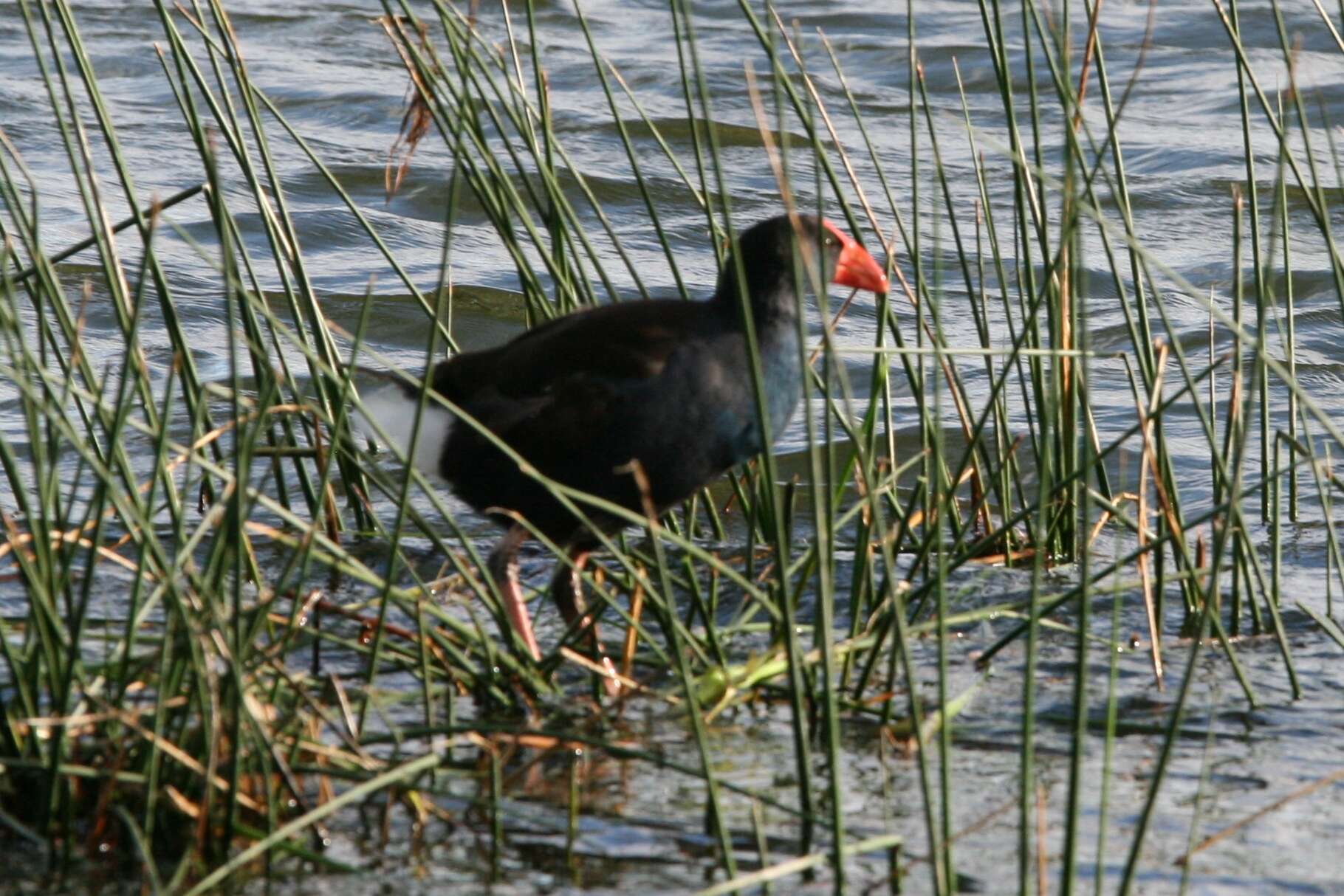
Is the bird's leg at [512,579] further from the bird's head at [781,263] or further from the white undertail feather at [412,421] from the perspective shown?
the bird's head at [781,263]

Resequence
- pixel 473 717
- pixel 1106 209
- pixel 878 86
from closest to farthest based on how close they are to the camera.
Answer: pixel 473 717 < pixel 1106 209 < pixel 878 86

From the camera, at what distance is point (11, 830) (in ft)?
6.48

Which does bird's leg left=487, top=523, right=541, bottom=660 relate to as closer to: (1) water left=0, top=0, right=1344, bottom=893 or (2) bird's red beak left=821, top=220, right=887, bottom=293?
(1) water left=0, top=0, right=1344, bottom=893

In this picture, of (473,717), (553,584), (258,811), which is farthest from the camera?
(553,584)

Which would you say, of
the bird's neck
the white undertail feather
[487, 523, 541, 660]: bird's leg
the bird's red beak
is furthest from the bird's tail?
the bird's red beak

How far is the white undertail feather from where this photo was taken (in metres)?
2.78

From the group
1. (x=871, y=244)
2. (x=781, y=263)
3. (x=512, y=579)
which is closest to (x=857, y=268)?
(x=781, y=263)

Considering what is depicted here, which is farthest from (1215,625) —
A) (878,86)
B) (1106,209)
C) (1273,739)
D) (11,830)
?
(878,86)

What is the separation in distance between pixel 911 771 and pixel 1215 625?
0.42 metres

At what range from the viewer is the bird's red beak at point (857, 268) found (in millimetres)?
2838

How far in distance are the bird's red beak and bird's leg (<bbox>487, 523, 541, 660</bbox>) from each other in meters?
0.64

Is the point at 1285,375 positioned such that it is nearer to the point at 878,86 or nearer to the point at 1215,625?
the point at 1215,625

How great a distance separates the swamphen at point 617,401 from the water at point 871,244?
0.25m

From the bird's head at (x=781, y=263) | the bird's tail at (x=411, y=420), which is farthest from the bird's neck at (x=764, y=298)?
the bird's tail at (x=411, y=420)
